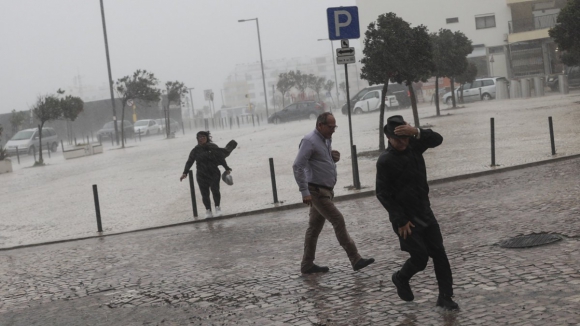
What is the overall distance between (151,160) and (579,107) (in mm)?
15917

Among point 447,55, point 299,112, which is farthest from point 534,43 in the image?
point 447,55

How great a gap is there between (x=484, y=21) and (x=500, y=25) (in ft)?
4.53

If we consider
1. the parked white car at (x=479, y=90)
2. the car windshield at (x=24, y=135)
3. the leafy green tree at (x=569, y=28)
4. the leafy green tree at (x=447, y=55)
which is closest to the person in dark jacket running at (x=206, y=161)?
the leafy green tree at (x=569, y=28)

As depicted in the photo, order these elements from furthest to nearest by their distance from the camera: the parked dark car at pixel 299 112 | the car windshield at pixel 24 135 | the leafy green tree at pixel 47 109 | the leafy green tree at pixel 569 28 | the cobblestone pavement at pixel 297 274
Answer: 1. the parked dark car at pixel 299 112
2. the car windshield at pixel 24 135
3. the leafy green tree at pixel 47 109
4. the leafy green tree at pixel 569 28
5. the cobblestone pavement at pixel 297 274

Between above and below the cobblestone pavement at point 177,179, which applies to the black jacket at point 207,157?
above

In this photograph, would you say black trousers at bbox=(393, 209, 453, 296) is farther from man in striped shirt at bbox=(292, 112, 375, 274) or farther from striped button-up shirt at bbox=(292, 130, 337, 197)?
striped button-up shirt at bbox=(292, 130, 337, 197)

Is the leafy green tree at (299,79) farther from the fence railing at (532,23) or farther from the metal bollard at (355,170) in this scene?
the metal bollard at (355,170)

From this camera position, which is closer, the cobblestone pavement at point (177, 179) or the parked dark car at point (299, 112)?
the cobblestone pavement at point (177, 179)

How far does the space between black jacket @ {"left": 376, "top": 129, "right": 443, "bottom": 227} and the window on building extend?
212 feet

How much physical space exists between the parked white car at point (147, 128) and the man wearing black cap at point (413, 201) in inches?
2164

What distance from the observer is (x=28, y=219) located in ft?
54.8

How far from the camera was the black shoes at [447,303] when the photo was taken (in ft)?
20.1

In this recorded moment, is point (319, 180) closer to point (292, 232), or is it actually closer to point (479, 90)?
point (292, 232)

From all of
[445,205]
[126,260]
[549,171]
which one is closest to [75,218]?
[126,260]
